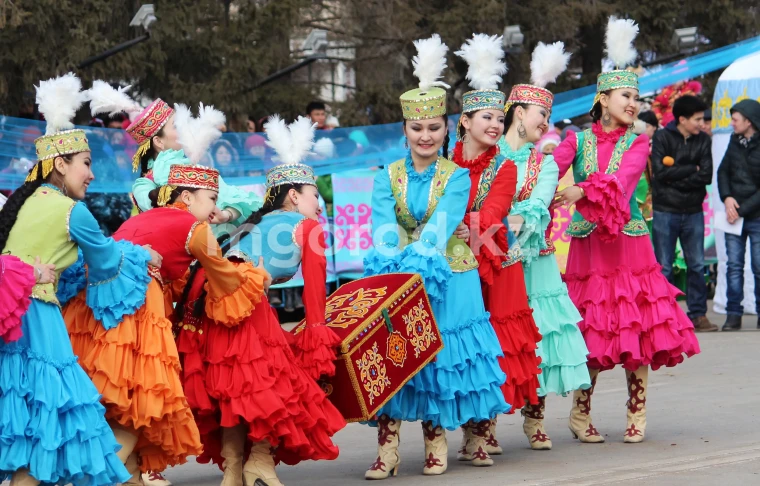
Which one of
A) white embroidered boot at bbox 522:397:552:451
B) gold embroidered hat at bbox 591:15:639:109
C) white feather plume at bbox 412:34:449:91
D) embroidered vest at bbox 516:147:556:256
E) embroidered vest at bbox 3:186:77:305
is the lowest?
→ white embroidered boot at bbox 522:397:552:451

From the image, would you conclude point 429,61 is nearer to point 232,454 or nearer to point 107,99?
point 107,99

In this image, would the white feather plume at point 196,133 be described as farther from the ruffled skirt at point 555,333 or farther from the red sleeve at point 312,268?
the ruffled skirt at point 555,333

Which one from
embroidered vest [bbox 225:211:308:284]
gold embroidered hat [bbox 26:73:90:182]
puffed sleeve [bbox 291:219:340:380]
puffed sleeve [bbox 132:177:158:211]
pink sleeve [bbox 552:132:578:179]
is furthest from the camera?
pink sleeve [bbox 552:132:578:179]

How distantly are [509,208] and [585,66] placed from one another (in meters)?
13.5

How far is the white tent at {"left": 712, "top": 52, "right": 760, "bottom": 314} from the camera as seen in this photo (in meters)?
13.3

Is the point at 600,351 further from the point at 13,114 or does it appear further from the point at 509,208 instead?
the point at 13,114

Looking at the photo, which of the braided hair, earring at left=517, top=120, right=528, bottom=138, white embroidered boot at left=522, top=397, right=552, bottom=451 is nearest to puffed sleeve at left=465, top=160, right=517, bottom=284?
earring at left=517, top=120, right=528, bottom=138

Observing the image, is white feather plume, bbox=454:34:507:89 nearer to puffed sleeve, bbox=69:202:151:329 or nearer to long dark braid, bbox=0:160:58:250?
puffed sleeve, bbox=69:202:151:329

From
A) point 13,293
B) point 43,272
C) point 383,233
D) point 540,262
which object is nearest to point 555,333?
point 540,262

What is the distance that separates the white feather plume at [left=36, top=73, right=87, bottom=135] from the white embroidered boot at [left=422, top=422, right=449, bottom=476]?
2345 mm

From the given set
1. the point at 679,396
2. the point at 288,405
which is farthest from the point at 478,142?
the point at 679,396

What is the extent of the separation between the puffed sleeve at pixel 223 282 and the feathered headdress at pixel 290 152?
681mm

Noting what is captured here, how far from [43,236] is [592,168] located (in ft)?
11.4

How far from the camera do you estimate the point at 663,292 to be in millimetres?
7648
